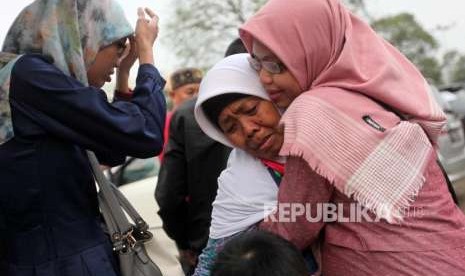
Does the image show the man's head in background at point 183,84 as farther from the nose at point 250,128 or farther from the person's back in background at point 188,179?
the nose at point 250,128

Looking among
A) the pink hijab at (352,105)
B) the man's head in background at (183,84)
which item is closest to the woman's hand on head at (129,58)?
the pink hijab at (352,105)

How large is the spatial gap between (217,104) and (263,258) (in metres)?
0.50

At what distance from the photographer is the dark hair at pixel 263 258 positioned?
52.3 inches

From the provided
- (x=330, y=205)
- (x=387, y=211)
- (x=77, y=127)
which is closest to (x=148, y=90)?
(x=77, y=127)

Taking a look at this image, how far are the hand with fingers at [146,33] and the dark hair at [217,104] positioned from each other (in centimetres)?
23

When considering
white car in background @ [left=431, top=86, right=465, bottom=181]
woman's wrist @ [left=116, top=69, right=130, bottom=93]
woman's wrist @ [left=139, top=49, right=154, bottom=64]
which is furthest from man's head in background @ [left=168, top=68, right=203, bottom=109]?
white car in background @ [left=431, top=86, right=465, bottom=181]

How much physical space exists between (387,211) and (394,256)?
0.13 meters

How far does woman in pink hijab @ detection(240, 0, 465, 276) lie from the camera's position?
123 cm

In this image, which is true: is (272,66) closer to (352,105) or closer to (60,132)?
(352,105)

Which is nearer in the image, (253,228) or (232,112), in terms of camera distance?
(253,228)

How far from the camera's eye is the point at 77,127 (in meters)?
1.45

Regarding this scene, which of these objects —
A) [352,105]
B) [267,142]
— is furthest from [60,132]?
[352,105]

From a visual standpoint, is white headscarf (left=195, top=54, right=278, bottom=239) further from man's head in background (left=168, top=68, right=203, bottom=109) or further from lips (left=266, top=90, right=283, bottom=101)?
man's head in background (left=168, top=68, right=203, bottom=109)

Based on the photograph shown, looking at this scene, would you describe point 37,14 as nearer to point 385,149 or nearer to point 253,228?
point 253,228
